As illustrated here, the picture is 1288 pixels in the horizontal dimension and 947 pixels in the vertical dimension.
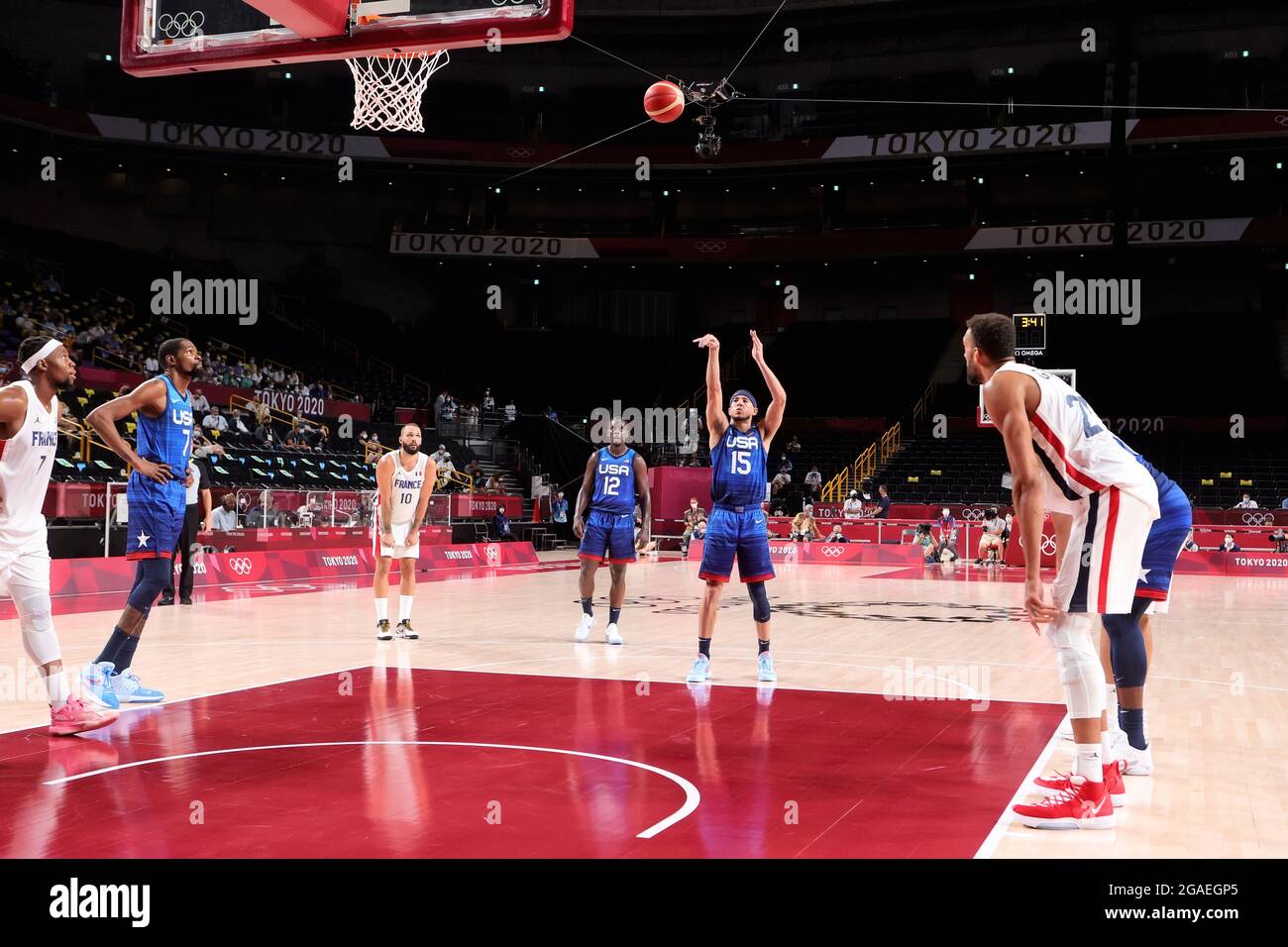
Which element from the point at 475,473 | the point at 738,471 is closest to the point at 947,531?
the point at 475,473

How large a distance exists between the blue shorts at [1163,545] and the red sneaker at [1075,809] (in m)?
1.13

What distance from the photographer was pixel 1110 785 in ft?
15.1

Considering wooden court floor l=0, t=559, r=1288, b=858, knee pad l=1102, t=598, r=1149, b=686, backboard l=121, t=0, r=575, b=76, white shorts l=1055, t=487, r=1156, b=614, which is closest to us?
wooden court floor l=0, t=559, r=1288, b=858

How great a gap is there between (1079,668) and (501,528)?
2035 cm

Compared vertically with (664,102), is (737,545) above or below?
below

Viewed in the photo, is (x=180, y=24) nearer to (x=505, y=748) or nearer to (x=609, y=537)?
(x=609, y=537)

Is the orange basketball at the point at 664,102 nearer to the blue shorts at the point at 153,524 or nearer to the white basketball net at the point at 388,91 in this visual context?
the white basketball net at the point at 388,91

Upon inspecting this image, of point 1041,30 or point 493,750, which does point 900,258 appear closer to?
point 1041,30

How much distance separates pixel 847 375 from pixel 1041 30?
39.6 ft

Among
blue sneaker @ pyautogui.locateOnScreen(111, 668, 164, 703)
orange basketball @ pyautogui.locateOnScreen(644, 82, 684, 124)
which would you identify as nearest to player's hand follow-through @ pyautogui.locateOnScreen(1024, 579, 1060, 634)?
blue sneaker @ pyautogui.locateOnScreen(111, 668, 164, 703)

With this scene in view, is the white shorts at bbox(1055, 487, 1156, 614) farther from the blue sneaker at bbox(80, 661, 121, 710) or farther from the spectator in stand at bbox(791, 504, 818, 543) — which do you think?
the spectator in stand at bbox(791, 504, 818, 543)

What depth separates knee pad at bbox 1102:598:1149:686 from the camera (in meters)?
4.88

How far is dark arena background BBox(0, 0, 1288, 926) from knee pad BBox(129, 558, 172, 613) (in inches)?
0.8

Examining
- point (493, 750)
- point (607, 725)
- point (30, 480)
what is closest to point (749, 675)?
point (607, 725)
